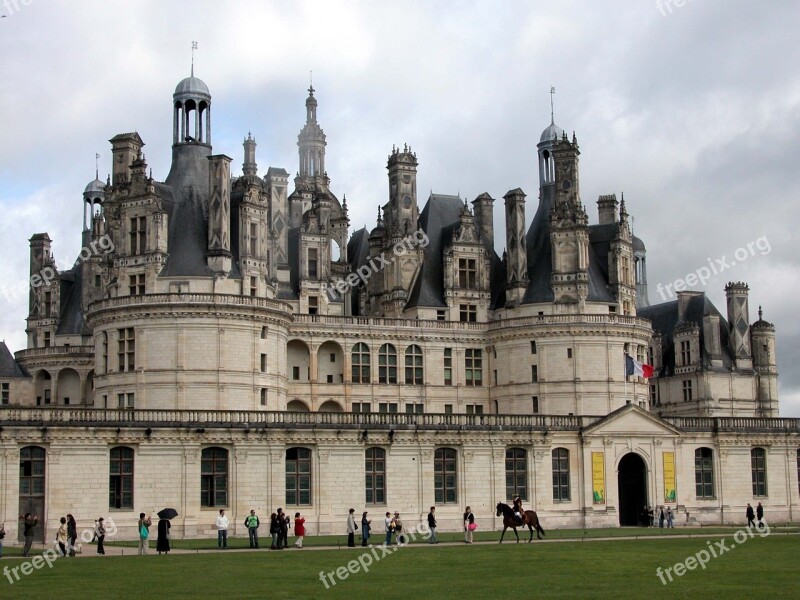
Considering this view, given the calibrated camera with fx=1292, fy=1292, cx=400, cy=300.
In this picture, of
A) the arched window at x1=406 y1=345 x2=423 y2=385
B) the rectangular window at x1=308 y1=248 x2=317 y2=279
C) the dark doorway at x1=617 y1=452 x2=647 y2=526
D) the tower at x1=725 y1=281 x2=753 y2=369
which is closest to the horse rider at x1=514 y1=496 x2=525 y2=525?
the dark doorway at x1=617 y1=452 x2=647 y2=526

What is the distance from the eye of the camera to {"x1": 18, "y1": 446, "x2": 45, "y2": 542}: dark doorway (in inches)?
2069

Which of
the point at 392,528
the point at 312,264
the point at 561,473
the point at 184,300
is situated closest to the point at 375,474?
the point at 561,473

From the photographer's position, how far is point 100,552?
43.2 m

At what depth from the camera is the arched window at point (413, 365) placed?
76.6 meters

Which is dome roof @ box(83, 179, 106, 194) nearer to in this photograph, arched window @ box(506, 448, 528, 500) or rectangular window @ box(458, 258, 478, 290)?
rectangular window @ box(458, 258, 478, 290)

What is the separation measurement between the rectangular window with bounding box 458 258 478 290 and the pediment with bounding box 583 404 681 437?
53.3 ft

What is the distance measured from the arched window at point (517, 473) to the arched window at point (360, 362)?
602 inches

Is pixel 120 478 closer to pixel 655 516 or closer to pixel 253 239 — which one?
pixel 253 239

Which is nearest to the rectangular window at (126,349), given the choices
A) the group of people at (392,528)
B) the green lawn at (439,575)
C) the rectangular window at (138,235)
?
the rectangular window at (138,235)

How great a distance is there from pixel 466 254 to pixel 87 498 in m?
31.9

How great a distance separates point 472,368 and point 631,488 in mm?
15139

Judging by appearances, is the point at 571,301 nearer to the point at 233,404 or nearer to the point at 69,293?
the point at 233,404

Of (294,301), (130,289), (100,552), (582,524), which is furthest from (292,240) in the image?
(100,552)

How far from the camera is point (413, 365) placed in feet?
252
